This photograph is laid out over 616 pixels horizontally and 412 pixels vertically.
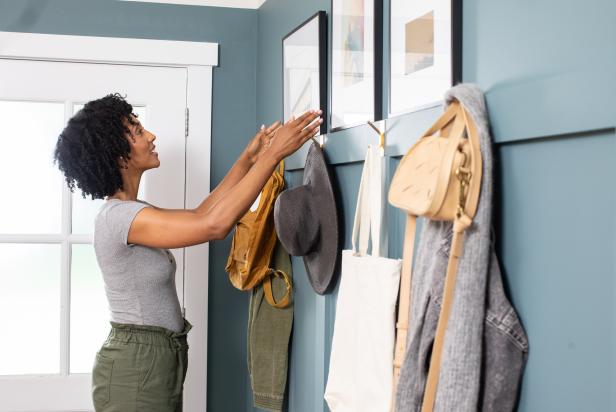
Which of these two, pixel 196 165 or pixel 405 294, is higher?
pixel 196 165

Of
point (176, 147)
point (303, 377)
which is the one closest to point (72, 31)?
point (176, 147)

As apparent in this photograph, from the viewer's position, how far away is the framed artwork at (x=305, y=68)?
1.92 meters

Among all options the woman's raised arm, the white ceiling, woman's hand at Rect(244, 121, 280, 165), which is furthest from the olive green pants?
the white ceiling

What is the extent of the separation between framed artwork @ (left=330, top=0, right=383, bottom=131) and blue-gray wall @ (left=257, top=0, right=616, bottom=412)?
1.28 feet

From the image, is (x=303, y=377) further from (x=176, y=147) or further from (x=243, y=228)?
(x=176, y=147)

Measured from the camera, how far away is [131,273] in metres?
1.94

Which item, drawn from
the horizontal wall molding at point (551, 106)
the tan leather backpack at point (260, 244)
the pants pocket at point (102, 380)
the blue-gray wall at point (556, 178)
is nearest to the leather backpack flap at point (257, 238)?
the tan leather backpack at point (260, 244)

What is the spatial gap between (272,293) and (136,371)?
0.51 meters

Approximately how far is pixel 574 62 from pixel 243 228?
1.46m

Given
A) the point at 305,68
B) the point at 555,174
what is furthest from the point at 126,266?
the point at 555,174

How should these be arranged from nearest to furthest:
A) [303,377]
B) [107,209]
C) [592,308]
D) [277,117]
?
[592,308] < [107,209] < [303,377] < [277,117]

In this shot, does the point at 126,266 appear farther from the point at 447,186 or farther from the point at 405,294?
the point at 447,186

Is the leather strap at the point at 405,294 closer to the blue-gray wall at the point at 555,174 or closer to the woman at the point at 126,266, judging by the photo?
the blue-gray wall at the point at 555,174

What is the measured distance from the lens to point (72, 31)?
2660 mm
